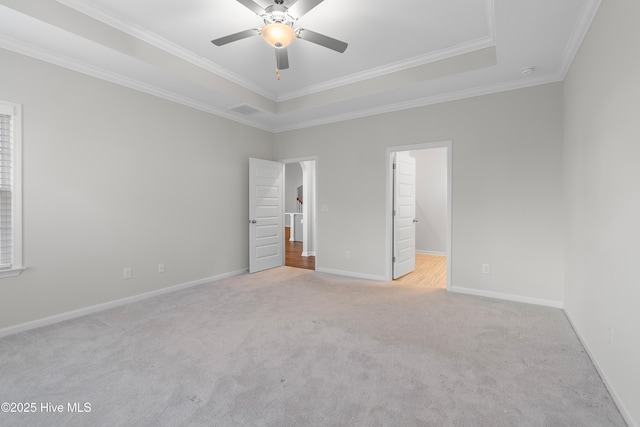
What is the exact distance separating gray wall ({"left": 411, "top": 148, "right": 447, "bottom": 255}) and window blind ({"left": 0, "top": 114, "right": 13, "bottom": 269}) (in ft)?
23.2

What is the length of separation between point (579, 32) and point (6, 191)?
530 centimetres

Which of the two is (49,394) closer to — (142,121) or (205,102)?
(142,121)

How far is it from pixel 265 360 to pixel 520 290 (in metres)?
3.19

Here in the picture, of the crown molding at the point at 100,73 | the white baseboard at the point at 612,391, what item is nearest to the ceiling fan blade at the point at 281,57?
the crown molding at the point at 100,73

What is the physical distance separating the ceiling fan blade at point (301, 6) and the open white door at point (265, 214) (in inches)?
119

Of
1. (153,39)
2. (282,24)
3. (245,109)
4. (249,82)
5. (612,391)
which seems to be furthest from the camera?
(245,109)

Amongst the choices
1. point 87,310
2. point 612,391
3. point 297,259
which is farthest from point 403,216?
point 87,310

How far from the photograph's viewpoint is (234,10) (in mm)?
2623

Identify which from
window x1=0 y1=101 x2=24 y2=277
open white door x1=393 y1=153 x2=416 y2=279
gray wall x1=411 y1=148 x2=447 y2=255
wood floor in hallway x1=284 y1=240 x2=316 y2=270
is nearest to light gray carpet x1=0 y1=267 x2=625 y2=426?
window x1=0 y1=101 x2=24 y2=277

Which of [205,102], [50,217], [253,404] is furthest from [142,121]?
[253,404]

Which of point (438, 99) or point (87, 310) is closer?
point (87, 310)

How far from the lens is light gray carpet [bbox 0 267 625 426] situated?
5.52ft

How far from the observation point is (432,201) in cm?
731

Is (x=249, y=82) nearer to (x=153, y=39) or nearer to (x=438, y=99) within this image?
(x=153, y=39)
